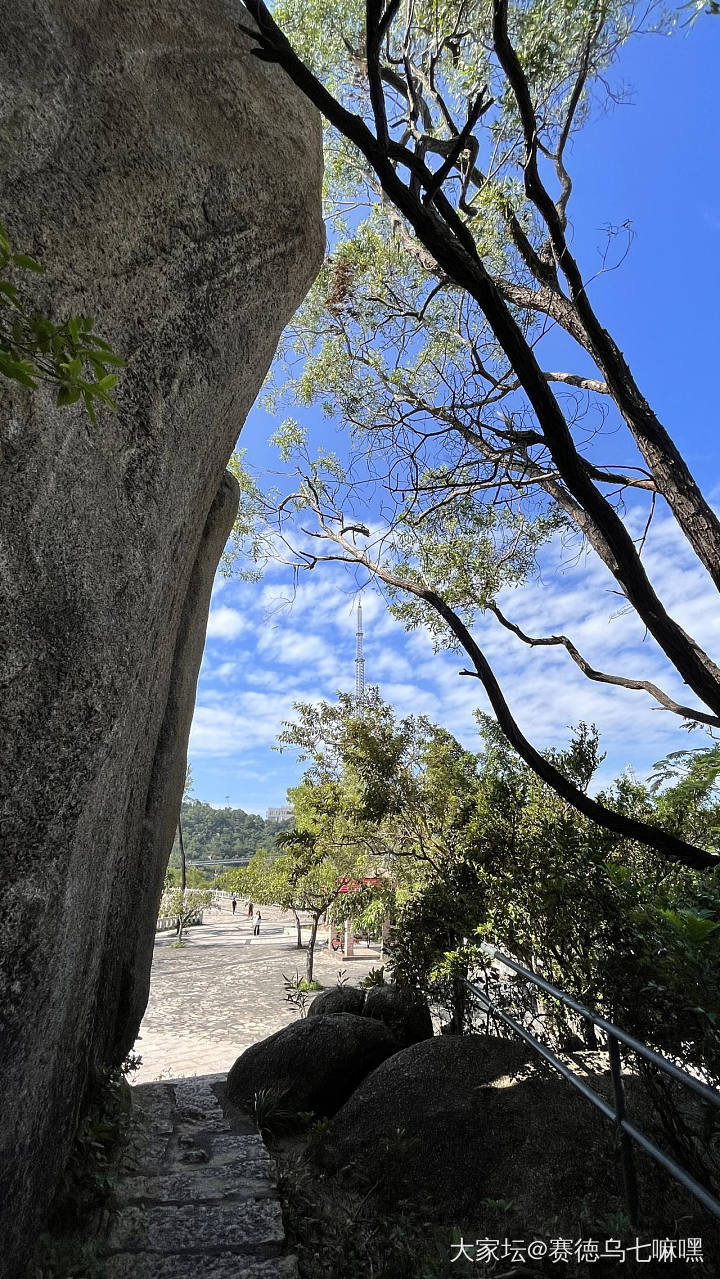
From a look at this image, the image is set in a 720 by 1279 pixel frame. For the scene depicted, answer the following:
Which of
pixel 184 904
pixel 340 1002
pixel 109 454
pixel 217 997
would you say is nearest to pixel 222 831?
pixel 184 904

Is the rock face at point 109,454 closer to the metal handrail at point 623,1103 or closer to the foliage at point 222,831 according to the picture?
the metal handrail at point 623,1103

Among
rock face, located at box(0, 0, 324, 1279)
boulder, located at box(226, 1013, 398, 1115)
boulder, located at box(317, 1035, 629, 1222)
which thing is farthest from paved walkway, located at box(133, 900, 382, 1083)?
rock face, located at box(0, 0, 324, 1279)

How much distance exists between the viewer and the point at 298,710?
15859mm

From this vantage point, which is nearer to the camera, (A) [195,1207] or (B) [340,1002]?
(A) [195,1207]

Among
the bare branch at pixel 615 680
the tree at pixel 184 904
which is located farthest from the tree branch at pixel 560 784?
the tree at pixel 184 904

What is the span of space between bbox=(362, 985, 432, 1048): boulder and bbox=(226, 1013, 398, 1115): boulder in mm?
357

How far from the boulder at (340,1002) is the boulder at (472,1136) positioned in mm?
1942

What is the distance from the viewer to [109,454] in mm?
2686

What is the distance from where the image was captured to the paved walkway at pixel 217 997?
9.24 meters

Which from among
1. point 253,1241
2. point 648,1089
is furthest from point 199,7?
point 648,1089

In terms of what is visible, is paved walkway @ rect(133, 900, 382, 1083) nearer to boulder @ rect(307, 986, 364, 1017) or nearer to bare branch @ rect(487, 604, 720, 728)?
boulder @ rect(307, 986, 364, 1017)

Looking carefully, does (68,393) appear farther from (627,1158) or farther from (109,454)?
(627,1158)

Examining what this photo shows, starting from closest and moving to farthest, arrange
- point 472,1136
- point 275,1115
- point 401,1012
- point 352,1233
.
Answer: point 352,1233, point 472,1136, point 275,1115, point 401,1012

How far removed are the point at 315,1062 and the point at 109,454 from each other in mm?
5028
